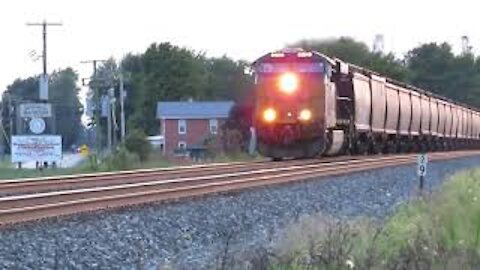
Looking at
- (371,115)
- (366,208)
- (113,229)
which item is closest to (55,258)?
(113,229)

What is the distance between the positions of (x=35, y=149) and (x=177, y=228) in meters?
31.6

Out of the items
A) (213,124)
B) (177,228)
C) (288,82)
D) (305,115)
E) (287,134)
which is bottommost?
(177,228)

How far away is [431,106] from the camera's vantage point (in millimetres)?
55625

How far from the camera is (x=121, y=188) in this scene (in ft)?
57.3

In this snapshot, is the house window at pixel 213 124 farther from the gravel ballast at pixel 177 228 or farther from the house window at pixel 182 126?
the gravel ballast at pixel 177 228

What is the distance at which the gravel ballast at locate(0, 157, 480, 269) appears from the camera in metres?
10.2

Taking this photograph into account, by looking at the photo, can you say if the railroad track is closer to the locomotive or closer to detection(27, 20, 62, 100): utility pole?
the locomotive

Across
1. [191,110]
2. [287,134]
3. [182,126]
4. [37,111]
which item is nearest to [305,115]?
[287,134]

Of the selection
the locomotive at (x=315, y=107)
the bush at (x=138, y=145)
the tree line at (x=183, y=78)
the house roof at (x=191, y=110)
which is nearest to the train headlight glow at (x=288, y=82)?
the locomotive at (x=315, y=107)

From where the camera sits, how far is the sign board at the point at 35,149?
143 ft

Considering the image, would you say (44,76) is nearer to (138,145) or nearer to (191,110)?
(138,145)

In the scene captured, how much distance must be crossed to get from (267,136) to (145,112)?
3451 inches

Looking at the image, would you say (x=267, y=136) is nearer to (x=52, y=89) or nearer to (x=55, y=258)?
(x=55, y=258)

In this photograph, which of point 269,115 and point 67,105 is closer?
point 269,115
